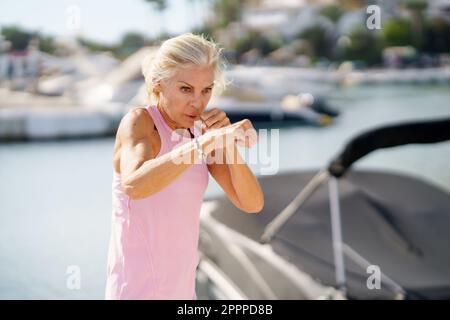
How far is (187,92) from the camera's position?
1.08 meters

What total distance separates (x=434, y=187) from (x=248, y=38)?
37203 millimetres

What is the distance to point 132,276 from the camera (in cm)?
109

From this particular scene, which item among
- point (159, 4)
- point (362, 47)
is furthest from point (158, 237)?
point (362, 47)

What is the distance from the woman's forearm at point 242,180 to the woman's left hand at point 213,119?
0.06 m

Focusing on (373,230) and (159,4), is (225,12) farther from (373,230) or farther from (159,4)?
(373,230)

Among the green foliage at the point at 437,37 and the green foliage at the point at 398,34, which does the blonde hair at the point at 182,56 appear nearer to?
the green foliage at the point at 398,34

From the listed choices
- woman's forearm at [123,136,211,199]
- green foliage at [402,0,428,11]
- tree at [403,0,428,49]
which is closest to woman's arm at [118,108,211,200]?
woman's forearm at [123,136,211,199]

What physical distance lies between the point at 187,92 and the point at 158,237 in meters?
0.23

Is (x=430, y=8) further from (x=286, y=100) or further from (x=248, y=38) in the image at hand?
(x=286, y=100)

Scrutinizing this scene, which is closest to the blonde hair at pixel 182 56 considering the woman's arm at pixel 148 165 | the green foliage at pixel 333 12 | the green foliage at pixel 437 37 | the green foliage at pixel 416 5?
the woman's arm at pixel 148 165

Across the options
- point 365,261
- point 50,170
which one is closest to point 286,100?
point 50,170

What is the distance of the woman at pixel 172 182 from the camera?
1052mm

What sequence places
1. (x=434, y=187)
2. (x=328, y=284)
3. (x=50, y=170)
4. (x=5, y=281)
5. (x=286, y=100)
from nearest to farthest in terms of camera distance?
(x=328, y=284) → (x=434, y=187) → (x=5, y=281) → (x=50, y=170) → (x=286, y=100)

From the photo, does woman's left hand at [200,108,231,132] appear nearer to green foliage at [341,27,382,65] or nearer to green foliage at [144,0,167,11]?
green foliage at [144,0,167,11]
